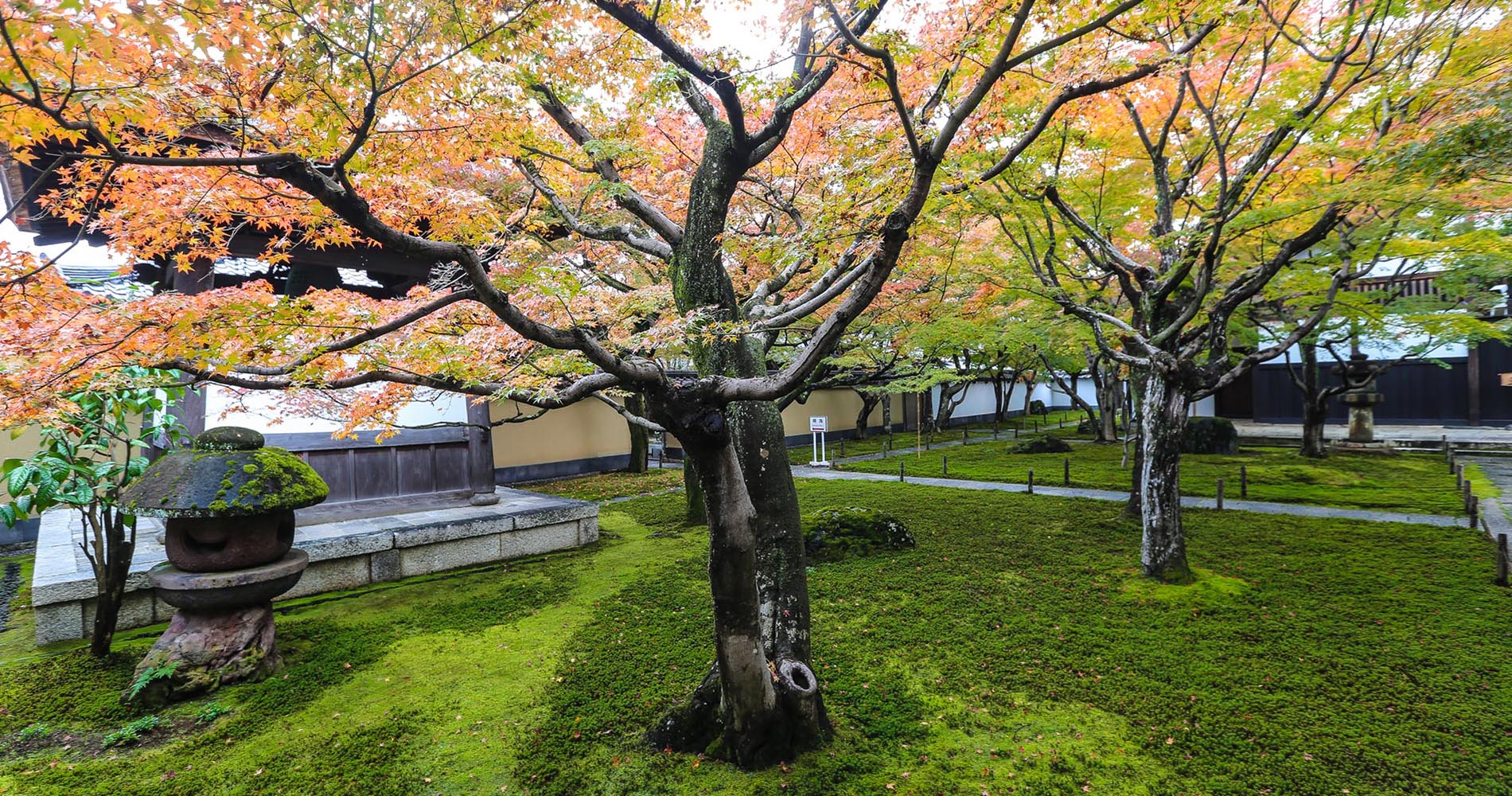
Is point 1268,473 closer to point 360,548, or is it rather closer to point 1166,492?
point 1166,492

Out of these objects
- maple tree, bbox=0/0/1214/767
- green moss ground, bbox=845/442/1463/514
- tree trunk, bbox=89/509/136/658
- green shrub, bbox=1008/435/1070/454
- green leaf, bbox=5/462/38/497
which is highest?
maple tree, bbox=0/0/1214/767

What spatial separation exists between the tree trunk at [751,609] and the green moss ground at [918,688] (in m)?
0.20

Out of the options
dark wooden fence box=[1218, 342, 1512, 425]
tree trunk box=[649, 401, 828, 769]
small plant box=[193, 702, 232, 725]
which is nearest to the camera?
tree trunk box=[649, 401, 828, 769]

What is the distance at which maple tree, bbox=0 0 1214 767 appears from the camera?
2.98 meters

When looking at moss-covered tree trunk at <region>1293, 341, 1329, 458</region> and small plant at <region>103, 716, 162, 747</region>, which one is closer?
small plant at <region>103, 716, 162, 747</region>

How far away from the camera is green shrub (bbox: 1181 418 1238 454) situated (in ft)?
60.4

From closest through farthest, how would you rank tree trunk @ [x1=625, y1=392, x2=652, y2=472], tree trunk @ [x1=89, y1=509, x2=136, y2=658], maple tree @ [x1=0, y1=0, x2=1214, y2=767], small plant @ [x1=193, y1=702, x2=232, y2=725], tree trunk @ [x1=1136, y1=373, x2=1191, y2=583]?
maple tree @ [x1=0, y1=0, x2=1214, y2=767] < small plant @ [x1=193, y1=702, x2=232, y2=725] < tree trunk @ [x1=89, y1=509, x2=136, y2=658] < tree trunk @ [x1=1136, y1=373, x2=1191, y2=583] < tree trunk @ [x1=625, y1=392, x2=652, y2=472]

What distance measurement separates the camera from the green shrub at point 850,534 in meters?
8.99

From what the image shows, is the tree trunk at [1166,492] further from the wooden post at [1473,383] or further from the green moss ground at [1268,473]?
the wooden post at [1473,383]

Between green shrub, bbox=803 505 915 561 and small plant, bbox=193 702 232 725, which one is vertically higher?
green shrub, bbox=803 505 915 561

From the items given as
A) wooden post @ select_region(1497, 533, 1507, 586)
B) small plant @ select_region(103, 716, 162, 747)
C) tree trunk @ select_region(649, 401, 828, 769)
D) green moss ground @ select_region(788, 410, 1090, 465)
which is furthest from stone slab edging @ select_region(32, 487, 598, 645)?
wooden post @ select_region(1497, 533, 1507, 586)

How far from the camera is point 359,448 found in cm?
1023

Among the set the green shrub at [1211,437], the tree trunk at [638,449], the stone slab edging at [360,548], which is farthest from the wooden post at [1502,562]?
the tree trunk at [638,449]

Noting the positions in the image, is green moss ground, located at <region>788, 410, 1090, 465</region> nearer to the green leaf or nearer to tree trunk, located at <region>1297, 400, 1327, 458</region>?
tree trunk, located at <region>1297, 400, 1327, 458</region>
